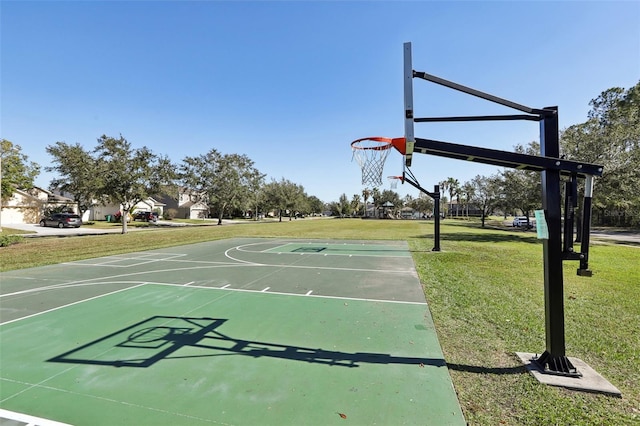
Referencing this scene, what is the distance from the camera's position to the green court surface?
10.7ft

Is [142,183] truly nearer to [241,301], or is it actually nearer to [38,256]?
[38,256]

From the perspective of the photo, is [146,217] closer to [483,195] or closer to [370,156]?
[370,156]

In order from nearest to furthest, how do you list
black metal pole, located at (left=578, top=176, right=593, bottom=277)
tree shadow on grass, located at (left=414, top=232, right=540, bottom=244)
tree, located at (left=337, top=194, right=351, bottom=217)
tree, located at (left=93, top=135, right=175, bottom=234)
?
1. black metal pole, located at (left=578, top=176, right=593, bottom=277)
2. tree shadow on grass, located at (left=414, top=232, right=540, bottom=244)
3. tree, located at (left=93, top=135, right=175, bottom=234)
4. tree, located at (left=337, top=194, right=351, bottom=217)

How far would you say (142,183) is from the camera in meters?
29.2

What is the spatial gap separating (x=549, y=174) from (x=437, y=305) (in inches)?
154

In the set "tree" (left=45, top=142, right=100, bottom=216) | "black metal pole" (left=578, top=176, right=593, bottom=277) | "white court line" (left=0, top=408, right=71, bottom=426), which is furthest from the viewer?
"tree" (left=45, top=142, right=100, bottom=216)

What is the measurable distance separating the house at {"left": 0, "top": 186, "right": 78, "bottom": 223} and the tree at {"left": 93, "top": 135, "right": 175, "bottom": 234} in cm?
1863

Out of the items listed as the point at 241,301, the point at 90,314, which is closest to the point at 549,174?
the point at 241,301

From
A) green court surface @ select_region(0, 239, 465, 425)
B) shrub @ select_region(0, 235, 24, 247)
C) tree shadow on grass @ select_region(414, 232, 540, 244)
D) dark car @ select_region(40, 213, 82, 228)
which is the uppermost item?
dark car @ select_region(40, 213, 82, 228)

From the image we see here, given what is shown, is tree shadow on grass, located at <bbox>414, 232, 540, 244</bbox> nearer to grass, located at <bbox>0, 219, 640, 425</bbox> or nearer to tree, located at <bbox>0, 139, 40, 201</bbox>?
grass, located at <bbox>0, 219, 640, 425</bbox>

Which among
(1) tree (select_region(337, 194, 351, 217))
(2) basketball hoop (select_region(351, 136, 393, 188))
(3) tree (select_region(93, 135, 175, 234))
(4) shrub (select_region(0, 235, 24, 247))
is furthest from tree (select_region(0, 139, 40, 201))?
(1) tree (select_region(337, 194, 351, 217))

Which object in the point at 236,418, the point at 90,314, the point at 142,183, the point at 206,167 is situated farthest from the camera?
the point at 206,167

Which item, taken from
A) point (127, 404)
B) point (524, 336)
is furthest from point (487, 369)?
point (127, 404)

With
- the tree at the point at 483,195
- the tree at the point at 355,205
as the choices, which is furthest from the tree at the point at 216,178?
the tree at the point at 355,205
